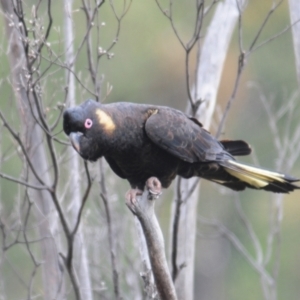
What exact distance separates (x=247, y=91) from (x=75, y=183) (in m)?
11.0

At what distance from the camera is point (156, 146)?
15.9 ft

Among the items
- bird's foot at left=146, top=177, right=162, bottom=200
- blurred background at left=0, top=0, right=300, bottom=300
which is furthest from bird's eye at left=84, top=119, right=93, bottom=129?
blurred background at left=0, top=0, right=300, bottom=300

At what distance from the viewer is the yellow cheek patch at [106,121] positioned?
4.51m

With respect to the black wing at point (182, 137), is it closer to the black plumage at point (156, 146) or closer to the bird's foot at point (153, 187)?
the black plumage at point (156, 146)

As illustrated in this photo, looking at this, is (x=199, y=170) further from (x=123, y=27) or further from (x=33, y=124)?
(x=123, y=27)

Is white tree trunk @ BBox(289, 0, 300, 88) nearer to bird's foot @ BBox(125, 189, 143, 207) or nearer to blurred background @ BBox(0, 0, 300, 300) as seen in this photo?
bird's foot @ BBox(125, 189, 143, 207)

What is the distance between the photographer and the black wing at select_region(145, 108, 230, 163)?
4766 millimetres

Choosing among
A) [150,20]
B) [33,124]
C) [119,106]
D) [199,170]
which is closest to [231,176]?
[199,170]

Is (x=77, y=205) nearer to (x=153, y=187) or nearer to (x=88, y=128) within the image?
(x=153, y=187)

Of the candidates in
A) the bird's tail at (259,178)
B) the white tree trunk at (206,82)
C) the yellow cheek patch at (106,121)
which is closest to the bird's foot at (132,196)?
the yellow cheek patch at (106,121)

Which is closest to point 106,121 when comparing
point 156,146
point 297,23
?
point 156,146

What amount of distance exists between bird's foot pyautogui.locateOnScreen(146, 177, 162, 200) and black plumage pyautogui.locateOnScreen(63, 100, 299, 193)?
119 millimetres

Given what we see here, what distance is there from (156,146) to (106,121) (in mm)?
462

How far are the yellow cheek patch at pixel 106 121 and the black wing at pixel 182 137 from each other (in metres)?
0.27
